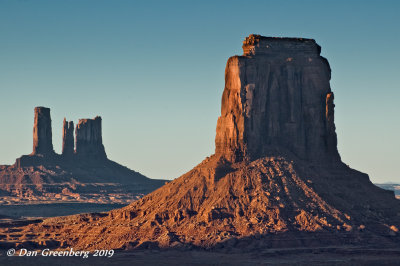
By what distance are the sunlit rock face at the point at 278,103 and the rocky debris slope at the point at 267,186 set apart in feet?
0.46

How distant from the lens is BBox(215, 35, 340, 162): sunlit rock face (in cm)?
13250

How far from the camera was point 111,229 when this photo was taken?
12938 cm

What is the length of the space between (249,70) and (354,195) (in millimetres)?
22612

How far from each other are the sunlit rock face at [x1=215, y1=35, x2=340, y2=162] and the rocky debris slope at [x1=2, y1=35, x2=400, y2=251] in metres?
0.14

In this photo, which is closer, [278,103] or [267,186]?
[267,186]

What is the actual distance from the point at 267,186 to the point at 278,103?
12.9 metres

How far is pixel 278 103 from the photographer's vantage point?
439 feet

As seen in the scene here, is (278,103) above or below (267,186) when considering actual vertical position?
above

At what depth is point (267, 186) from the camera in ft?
420

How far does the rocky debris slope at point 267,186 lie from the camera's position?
122 m

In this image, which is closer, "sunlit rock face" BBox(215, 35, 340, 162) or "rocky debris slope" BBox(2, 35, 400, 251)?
"rocky debris slope" BBox(2, 35, 400, 251)

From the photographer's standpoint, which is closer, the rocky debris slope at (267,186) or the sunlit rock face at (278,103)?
the rocky debris slope at (267,186)

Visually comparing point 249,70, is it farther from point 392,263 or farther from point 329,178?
point 392,263

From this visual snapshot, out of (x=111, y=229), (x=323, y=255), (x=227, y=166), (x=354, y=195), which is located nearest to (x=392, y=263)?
(x=323, y=255)
